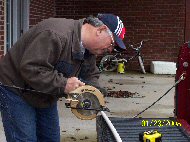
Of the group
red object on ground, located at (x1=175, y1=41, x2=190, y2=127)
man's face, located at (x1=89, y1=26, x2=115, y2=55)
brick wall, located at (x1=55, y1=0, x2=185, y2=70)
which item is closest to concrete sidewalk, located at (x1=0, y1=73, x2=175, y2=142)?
brick wall, located at (x1=55, y1=0, x2=185, y2=70)

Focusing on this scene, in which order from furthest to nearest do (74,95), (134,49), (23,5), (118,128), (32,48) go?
(134,49) < (23,5) < (118,128) < (74,95) < (32,48)

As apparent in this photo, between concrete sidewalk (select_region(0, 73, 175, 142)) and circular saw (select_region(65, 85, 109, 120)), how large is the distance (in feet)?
8.08

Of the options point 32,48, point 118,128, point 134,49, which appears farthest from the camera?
point 134,49

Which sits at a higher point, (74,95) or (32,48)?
(32,48)

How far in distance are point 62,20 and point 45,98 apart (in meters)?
0.65

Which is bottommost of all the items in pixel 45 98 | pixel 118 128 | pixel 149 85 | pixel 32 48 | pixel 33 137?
pixel 149 85

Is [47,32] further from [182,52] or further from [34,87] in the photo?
[182,52]

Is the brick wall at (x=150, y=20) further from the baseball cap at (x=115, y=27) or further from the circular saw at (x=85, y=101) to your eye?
the baseball cap at (x=115, y=27)

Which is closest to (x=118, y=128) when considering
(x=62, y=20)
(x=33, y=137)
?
(x=33, y=137)

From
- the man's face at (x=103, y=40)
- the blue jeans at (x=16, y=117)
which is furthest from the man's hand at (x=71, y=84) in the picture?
the blue jeans at (x=16, y=117)

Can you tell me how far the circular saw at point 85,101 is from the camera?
3.64m

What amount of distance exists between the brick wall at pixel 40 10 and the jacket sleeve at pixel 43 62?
29.3 ft

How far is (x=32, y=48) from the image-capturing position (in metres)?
3.43

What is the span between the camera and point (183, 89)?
5.22 metres
